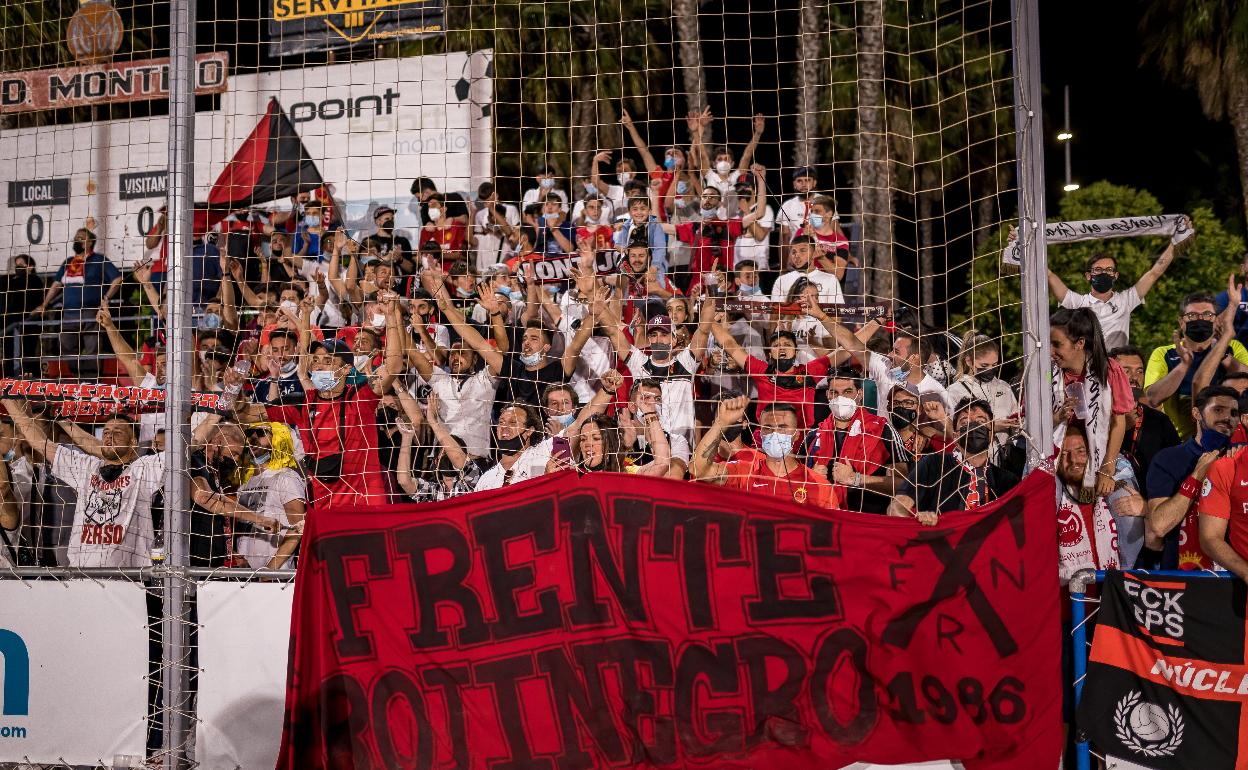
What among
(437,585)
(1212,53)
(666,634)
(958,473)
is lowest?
(666,634)

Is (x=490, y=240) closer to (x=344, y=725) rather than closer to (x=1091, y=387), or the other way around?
(x=1091, y=387)

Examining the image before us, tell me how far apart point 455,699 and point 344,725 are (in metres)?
0.51

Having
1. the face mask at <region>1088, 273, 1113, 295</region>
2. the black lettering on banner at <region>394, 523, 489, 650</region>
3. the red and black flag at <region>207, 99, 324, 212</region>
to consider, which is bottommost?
the black lettering on banner at <region>394, 523, 489, 650</region>

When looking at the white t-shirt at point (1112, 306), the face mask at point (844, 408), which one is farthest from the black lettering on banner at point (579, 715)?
the white t-shirt at point (1112, 306)

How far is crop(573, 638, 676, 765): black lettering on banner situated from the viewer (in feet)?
16.1

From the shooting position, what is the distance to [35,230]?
12.1 meters

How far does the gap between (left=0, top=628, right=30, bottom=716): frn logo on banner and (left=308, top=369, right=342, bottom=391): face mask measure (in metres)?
2.62

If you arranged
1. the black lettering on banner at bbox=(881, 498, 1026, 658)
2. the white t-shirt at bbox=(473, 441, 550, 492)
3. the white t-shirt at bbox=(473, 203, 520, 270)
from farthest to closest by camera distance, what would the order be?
the white t-shirt at bbox=(473, 203, 520, 270) < the white t-shirt at bbox=(473, 441, 550, 492) < the black lettering on banner at bbox=(881, 498, 1026, 658)

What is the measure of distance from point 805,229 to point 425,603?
481 centimetres

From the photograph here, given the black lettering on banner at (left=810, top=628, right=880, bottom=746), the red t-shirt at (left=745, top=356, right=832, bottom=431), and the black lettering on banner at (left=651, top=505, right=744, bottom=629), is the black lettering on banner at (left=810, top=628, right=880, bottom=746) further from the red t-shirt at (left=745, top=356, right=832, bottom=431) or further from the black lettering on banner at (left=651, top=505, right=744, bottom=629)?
the red t-shirt at (left=745, top=356, right=832, bottom=431)

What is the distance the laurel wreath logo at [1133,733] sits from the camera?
4.75m

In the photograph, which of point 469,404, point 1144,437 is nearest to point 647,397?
point 469,404

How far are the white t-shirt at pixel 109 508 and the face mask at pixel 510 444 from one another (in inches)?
82.1

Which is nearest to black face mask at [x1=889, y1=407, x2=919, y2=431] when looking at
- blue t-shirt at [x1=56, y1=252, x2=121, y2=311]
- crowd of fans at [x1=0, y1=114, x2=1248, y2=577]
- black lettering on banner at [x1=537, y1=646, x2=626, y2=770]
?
crowd of fans at [x1=0, y1=114, x2=1248, y2=577]
